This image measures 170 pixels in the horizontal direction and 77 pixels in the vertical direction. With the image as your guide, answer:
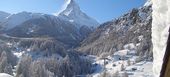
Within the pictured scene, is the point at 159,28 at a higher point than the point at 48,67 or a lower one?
lower

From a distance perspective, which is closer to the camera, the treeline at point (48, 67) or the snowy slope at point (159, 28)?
the snowy slope at point (159, 28)

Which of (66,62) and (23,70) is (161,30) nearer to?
(23,70)

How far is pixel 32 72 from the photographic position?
133000mm

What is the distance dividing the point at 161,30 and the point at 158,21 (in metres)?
0.11

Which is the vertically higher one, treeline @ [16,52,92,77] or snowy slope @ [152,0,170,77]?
treeline @ [16,52,92,77]

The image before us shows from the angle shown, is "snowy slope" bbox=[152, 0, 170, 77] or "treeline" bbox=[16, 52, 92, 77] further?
"treeline" bbox=[16, 52, 92, 77]

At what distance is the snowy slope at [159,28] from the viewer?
3.04 meters

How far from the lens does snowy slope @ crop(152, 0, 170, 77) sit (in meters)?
3.04

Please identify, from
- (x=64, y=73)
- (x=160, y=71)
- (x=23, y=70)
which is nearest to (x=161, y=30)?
(x=160, y=71)

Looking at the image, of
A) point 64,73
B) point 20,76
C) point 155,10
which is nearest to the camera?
point 155,10

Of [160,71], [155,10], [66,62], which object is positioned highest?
[66,62]

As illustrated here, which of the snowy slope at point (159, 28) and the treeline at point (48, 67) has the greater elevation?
the treeline at point (48, 67)

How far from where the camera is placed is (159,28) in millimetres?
3275

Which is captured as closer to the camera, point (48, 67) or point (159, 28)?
point (159, 28)
